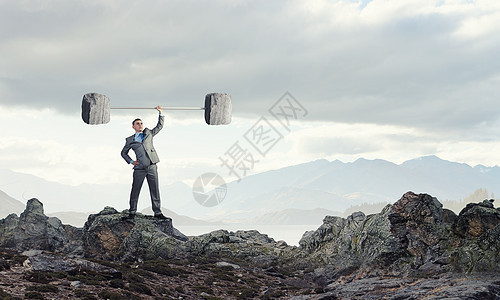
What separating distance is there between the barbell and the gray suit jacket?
2.08m

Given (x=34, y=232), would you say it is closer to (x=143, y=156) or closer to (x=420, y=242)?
(x=143, y=156)

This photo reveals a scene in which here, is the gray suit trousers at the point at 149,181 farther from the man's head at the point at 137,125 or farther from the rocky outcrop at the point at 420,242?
Answer: the rocky outcrop at the point at 420,242

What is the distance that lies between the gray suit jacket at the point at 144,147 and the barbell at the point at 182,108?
208 cm

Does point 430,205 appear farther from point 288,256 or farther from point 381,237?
point 288,256

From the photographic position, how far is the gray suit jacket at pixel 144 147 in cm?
3569

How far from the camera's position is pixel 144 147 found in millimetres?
35812

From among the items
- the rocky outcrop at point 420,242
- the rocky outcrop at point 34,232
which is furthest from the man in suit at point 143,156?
the rocky outcrop at point 420,242

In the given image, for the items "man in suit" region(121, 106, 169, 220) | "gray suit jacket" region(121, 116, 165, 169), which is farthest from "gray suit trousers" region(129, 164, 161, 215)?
"gray suit jacket" region(121, 116, 165, 169)

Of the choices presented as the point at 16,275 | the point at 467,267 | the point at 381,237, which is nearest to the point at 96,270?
the point at 16,275

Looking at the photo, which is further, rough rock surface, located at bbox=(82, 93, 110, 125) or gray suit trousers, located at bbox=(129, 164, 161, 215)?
gray suit trousers, located at bbox=(129, 164, 161, 215)

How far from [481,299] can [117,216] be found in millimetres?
31463

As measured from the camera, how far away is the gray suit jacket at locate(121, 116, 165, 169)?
35688mm

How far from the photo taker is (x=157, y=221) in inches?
1662

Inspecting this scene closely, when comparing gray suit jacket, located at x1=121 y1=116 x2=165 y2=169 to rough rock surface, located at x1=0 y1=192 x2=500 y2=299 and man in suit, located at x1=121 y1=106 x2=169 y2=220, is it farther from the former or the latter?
rough rock surface, located at x1=0 y1=192 x2=500 y2=299
